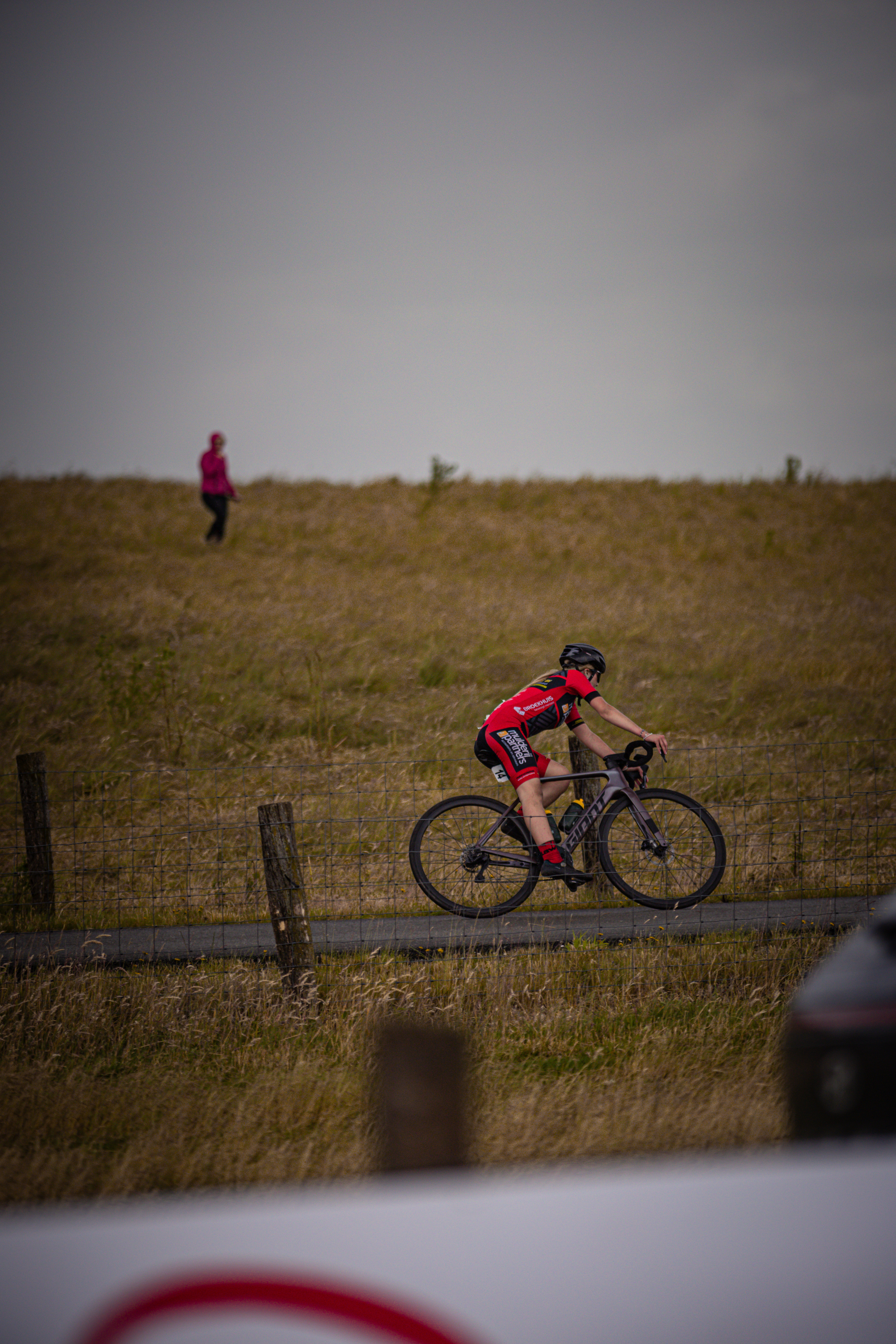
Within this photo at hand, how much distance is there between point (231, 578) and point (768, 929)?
16.5 meters

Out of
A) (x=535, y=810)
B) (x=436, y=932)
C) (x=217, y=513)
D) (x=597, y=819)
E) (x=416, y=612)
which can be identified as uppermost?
(x=217, y=513)

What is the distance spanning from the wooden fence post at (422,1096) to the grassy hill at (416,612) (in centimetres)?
895

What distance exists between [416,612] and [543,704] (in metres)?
11.6

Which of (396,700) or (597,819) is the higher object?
(396,700)

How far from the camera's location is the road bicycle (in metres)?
6.28

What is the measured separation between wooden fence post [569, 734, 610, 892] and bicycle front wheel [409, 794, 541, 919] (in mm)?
464

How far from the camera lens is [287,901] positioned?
17.1 ft

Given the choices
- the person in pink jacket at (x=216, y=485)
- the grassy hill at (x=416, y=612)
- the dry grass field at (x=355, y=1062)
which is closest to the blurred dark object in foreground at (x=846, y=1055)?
the dry grass field at (x=355, y=1062)

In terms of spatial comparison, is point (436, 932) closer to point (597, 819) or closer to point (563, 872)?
point (563, 872)

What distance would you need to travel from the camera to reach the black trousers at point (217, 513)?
22094 millimetres

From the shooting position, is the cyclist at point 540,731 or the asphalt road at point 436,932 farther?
the cyclist at point 540,731

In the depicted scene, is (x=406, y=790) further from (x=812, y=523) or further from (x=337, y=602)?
(x=812, y=523)

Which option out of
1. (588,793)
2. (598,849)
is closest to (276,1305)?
(598,849)

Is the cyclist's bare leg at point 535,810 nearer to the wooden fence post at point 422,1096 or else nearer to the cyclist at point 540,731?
the cyclist at point 540,731
